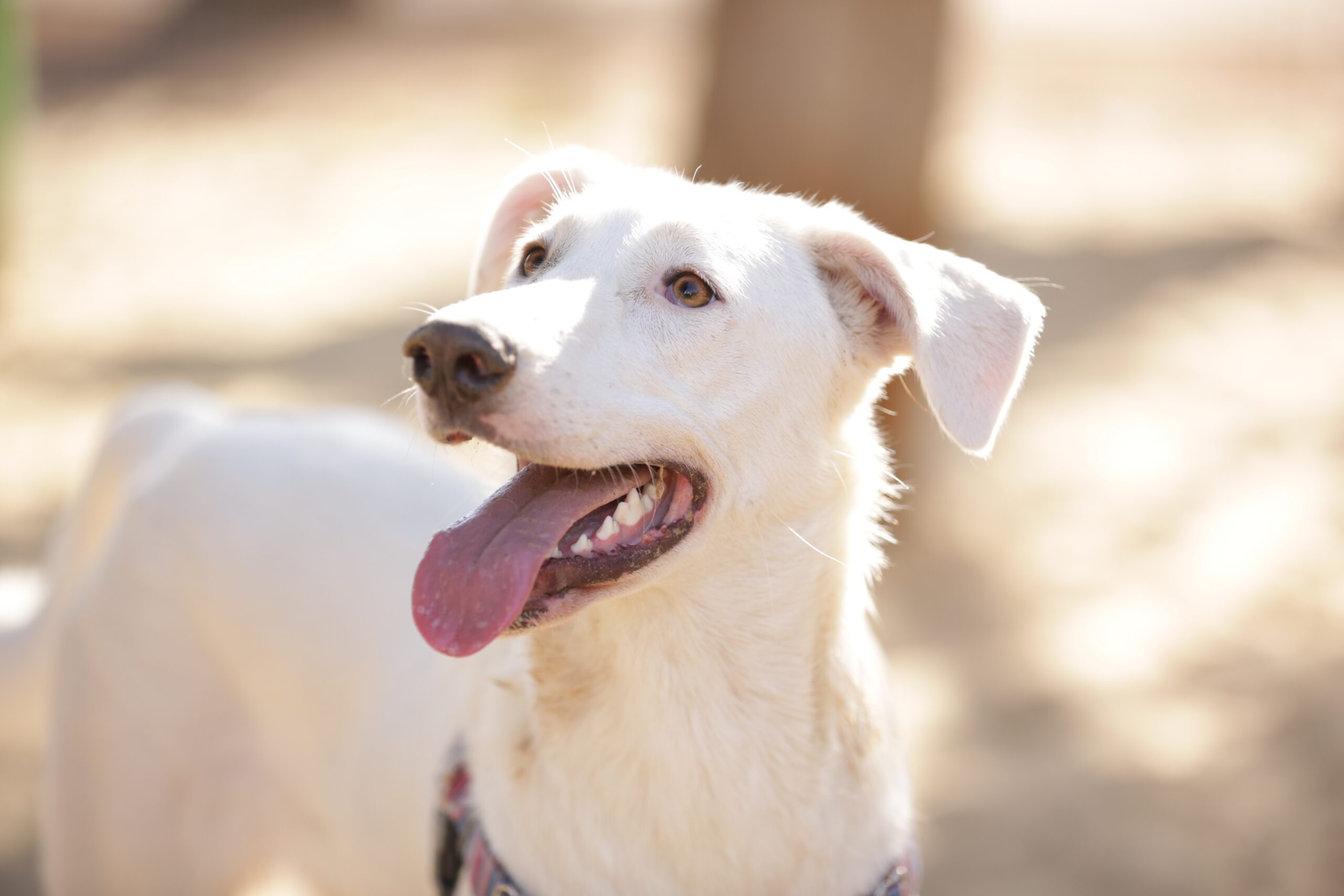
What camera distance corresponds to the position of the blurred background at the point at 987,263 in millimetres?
4184

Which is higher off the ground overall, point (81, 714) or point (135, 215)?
point (81, 714)

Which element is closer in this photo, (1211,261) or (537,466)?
(537,466)

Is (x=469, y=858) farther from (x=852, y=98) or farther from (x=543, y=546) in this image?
(x=852, y=98)

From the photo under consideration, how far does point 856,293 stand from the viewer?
244 cm

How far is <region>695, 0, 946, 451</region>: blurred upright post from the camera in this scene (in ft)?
16.2

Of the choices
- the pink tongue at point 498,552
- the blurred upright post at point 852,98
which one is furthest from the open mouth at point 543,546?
the blurred upright post at point 852,98

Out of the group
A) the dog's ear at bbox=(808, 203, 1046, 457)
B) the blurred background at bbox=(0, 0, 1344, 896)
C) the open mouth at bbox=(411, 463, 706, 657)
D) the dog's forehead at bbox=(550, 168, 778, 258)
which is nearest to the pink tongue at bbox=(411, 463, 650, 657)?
the open mouth at bbox=(411, 463, 706, 657)

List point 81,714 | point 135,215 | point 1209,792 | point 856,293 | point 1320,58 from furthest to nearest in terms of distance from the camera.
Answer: point 1320,58, point 135,215, point 1209,792, point 81,714, point 856,293

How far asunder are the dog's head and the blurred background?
201 cm

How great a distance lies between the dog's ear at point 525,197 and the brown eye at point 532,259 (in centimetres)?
20

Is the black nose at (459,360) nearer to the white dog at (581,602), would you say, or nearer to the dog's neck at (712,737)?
the white dog at (581,602)

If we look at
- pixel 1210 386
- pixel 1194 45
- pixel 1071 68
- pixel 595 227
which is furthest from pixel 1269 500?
pixel 1194 45

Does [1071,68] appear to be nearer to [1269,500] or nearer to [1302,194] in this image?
[1302,194]

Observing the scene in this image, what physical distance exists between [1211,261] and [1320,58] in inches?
207
